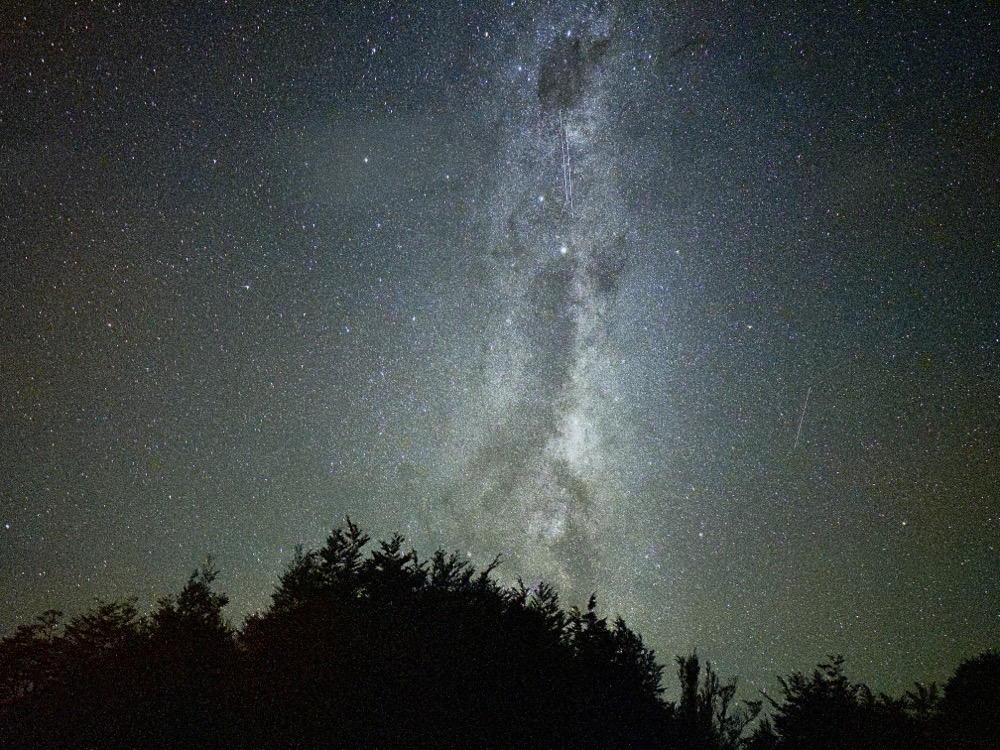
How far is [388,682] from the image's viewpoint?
16.1m

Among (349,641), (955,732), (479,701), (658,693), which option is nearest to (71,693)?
(349,641)

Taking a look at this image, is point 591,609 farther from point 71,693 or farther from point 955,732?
point 71,693

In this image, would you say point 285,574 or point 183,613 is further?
point 285,574

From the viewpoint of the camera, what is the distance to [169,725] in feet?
52.7

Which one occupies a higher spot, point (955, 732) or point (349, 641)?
Answer: point (955, 732)

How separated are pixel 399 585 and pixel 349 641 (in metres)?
3.35

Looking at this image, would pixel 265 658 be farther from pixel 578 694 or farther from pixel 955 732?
pixel 955 732

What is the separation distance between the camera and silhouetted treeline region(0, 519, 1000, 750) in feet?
51.5

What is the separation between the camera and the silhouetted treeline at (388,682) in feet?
51.5

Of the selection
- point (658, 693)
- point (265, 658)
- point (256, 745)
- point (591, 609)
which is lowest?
point (256, 745)

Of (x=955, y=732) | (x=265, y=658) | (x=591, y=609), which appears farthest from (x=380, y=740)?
(x=955, y=732)

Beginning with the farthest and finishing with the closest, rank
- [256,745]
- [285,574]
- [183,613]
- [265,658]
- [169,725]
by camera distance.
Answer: [285,574] → [183,613] → [265,658] → [169,725] → [256,745]

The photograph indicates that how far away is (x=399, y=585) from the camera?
19.9 m

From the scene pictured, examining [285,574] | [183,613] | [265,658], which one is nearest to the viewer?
[265,658]
